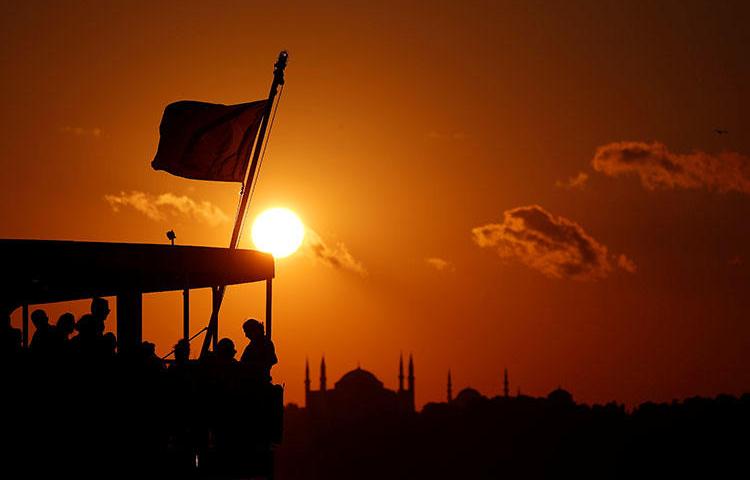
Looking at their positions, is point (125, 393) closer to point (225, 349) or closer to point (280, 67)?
point (225, 349)

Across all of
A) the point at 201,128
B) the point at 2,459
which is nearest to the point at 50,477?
the point at 2,459

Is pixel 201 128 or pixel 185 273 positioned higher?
pixel 201 128

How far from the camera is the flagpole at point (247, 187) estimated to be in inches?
786

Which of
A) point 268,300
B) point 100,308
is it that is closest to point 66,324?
point 100,308

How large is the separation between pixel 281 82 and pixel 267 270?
4.55m

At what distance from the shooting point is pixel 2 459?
1608 cm

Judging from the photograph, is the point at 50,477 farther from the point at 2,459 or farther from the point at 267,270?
the point at 267,270

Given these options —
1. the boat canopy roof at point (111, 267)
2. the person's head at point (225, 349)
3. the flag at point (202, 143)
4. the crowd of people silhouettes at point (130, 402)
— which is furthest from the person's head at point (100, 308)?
the flag at point (202, 143)

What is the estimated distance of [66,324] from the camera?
16609 millimetres

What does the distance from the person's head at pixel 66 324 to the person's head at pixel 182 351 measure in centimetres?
107

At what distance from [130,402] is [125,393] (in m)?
0.13

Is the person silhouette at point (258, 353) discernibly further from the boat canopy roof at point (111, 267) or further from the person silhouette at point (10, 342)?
the person silhouette at point (10, 342)

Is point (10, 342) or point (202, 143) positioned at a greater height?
point (202, 143)

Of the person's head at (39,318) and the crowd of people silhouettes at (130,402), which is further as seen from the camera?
the person's head at (39,318)
